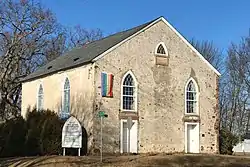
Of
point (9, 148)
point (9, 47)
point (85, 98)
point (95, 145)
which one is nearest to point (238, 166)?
point (95, 145)

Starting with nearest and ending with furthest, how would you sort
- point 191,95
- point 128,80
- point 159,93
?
point 128,80, point 159,93, point 191,95

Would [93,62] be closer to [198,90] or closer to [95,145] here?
[95,145]

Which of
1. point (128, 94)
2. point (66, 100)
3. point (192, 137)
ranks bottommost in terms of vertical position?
point (192, 137)

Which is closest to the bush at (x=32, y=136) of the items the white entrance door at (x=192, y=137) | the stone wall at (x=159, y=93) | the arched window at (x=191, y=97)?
the stone wall at (x=159, y=93)

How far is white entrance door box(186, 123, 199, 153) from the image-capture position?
37.8 meters

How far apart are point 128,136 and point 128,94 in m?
2.99

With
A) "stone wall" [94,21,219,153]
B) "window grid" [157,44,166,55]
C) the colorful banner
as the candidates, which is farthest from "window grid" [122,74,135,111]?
"window grid" [157,44,166,55]

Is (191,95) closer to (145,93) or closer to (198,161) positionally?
(145,93)

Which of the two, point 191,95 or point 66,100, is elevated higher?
point 191,95

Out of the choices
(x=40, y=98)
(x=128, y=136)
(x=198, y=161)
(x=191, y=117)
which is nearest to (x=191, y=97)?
(x=191, y=117)

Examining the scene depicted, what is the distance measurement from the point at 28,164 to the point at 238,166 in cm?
1142

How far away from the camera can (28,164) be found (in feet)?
88.9

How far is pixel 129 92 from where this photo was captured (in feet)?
117

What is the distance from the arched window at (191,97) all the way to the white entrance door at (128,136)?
5081mm
